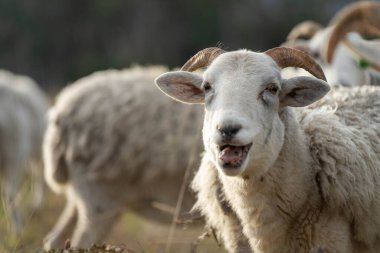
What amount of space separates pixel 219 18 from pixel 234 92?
26877 mm

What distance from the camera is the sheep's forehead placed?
4852 millimetres

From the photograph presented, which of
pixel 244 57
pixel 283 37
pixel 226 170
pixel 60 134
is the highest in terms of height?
pixel 244 57

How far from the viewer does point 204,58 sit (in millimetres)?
5281

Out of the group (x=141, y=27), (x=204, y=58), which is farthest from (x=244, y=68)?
(x=141, y=27)

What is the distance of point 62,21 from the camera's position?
102 ft

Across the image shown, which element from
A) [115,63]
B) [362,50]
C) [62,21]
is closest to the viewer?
[362,50]

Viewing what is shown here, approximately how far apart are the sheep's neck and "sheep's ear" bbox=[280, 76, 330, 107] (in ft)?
0.30

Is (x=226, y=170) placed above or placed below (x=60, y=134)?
above

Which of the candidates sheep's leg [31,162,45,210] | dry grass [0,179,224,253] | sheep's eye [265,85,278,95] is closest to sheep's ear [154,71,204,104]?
sheep's eye [265,85,278,95]

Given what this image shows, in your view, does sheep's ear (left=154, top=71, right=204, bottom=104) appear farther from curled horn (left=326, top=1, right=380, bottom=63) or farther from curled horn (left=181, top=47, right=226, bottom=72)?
curled horn (left=326, top=1, right=380, bottom=63)

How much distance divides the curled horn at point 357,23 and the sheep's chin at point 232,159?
3.32 metres

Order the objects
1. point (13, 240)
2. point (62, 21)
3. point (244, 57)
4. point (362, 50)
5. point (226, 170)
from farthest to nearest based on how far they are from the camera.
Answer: point (62, 21), point (362, 50), point (13, 240), point (244, 57), point (226, 170)

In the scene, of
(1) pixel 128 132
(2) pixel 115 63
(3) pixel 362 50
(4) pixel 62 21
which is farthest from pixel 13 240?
(4) pixel 62 21

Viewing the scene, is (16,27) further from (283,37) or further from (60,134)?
(60,134)
